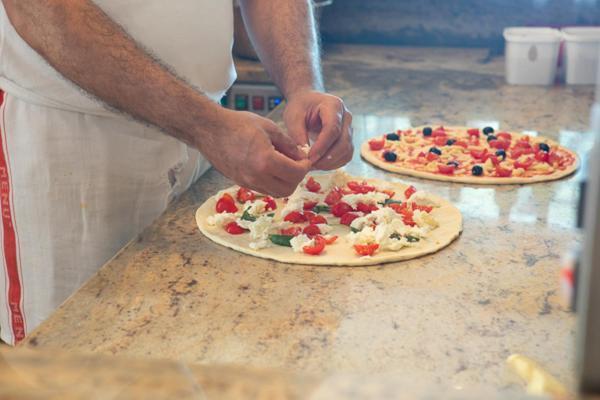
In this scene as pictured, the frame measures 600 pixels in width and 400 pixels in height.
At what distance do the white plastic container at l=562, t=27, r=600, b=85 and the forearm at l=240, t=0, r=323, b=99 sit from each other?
4.33ft

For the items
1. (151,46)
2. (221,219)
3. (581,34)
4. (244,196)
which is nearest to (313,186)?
(244,196)

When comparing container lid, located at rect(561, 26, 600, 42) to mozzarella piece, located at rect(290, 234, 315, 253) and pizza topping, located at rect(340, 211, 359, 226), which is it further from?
mozzarella piece, located at rect(290, 234, 315, 253)

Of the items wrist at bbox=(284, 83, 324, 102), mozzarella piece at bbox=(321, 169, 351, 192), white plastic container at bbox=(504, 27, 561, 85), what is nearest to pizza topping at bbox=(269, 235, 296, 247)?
mozzarella piece at bbox=(321, 169, 351, 192)

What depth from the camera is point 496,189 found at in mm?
2029

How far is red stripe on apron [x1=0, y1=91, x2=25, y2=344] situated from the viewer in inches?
73.5

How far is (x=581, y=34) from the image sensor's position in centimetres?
310

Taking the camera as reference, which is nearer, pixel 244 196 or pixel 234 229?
pixel 234 229

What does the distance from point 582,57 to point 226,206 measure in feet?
5.94

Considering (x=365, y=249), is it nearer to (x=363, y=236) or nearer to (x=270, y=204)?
(x=363, y=236)

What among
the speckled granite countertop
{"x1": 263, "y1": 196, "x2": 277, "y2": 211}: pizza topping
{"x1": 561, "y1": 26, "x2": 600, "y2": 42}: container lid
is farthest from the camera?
{"x1": 561, "y1": 26, "x2": 600, "y2": 42}: container lid

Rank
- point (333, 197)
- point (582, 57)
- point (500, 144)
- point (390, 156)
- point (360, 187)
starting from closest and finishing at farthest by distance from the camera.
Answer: point (333, 197)
point (360, 187)
point (390, 156)
point (500, 144)
point (582, 57)

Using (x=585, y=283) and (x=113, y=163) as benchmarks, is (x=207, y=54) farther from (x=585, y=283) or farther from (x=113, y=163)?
(x=585, y=283)

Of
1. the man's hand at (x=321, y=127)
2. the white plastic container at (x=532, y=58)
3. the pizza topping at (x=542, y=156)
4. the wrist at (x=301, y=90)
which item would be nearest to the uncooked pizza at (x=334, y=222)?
the man's hand at (x=321, y=127)

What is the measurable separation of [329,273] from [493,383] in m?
0.47
